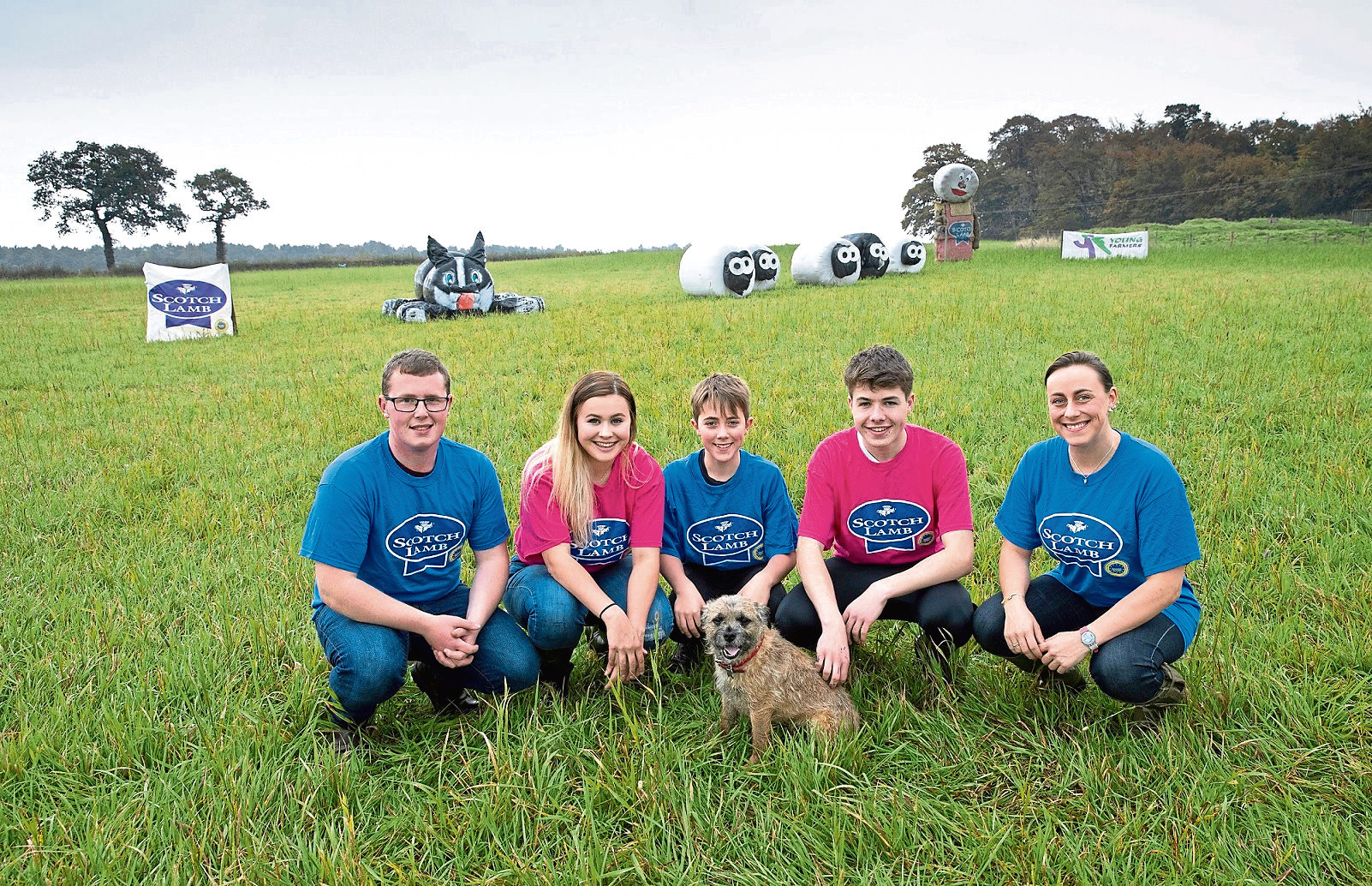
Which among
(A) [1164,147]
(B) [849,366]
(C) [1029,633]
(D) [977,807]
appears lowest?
(D) [977,807]

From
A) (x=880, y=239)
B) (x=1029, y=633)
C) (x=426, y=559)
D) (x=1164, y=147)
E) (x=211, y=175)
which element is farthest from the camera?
(x=211, y=175)

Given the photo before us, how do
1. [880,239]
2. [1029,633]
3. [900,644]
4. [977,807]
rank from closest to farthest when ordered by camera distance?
[977,807] < [1029,633] < [900,644] < [880,239]

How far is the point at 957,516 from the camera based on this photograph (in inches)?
131

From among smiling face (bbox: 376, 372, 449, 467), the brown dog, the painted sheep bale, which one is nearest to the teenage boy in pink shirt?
the brown dog

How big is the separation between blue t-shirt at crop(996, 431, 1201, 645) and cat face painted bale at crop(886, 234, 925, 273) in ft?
69.2

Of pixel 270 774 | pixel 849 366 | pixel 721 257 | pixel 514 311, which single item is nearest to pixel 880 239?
pixel 721 257

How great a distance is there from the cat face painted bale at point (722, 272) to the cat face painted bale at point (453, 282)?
15.5 feet

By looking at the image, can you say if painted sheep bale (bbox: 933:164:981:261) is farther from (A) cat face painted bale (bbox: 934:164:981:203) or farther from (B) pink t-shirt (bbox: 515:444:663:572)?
(B) pink t-shirt (bbox: 515:444:663:572)

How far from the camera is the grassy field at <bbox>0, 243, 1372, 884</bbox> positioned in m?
2.33

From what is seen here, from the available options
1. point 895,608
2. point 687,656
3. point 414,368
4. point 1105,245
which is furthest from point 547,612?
point 1105,245

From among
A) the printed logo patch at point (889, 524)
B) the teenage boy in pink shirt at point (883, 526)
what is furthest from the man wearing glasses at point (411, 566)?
the printed logo patch at point (889, 524)

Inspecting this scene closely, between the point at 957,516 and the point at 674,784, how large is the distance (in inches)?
62.1

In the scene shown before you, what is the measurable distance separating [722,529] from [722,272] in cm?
1502

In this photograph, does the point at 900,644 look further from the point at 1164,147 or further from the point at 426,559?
the point at 1164,147
